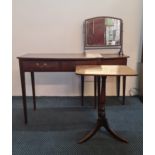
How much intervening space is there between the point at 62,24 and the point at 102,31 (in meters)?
0.60

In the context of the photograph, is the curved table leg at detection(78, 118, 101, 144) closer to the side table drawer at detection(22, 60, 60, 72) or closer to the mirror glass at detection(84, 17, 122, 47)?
the side table drawer at detection(22, 60, 60, 72)

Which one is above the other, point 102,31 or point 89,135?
point 102,31

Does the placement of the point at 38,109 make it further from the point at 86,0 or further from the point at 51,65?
the point at 86,0

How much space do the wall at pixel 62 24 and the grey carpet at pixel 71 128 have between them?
51cm

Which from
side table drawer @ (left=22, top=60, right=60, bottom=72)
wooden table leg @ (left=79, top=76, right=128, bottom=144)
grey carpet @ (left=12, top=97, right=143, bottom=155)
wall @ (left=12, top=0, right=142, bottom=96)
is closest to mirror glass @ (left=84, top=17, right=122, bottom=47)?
wall @ (left=12, top=0, right=142, bottom=96)

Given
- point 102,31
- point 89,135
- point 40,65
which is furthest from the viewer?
point 102,31

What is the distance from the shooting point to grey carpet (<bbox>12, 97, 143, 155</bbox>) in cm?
181

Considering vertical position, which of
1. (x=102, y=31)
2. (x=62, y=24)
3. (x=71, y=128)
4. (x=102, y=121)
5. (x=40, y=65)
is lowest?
(x=71, y=128)

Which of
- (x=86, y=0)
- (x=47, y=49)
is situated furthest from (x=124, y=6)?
(x=47, y=49)

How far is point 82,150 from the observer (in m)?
1.79

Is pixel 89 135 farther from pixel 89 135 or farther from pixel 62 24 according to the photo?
pixel 62 24

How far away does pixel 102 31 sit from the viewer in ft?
9.90

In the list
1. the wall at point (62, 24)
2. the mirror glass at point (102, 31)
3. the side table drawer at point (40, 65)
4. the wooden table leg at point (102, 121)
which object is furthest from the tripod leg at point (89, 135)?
the mirror glass at point (102, 31)

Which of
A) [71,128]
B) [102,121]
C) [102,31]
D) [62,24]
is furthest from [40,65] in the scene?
[102,31]
